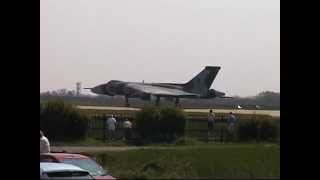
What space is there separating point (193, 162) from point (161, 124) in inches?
236

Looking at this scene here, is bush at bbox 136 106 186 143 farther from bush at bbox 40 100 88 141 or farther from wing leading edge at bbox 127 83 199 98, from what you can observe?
wing leading edge at bbox 127 83 199 98

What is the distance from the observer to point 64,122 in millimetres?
21094

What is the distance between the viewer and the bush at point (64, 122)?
20.6 metres

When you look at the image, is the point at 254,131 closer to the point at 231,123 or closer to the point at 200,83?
the point at 231,123

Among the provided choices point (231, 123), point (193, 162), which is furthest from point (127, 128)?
point (193, 162)

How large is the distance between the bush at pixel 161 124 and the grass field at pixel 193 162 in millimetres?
3136

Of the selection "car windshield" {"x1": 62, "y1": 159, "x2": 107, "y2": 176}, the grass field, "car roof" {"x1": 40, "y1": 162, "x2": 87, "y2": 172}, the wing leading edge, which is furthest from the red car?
the wing leading edge

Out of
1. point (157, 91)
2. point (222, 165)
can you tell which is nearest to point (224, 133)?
point (222, 165)
